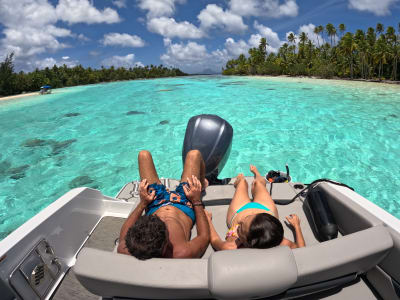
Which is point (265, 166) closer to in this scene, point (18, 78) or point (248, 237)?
point (248, 237)

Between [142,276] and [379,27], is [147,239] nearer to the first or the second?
[142,276]

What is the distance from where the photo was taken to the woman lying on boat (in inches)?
46.5

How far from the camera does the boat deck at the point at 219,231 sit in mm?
1270

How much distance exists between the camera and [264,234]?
1.18 meters

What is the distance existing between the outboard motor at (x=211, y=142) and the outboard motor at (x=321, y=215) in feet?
3.40

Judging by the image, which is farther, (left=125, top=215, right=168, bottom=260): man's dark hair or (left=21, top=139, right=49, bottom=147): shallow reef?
(left=21, top=139, right=49, bottom=147): shallow reef

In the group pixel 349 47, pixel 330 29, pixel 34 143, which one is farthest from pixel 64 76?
pixel 330 29

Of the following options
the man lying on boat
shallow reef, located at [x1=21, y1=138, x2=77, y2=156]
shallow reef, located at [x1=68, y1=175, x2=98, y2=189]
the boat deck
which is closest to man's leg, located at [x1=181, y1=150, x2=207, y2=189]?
the man lying on boat

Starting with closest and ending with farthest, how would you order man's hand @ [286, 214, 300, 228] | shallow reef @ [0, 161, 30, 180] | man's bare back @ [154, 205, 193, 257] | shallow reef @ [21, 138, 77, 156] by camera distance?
man's bare back @ [154, 205, 193, 257] < man's hand @ [286, 214, 300, 228] < shallow reef @ [0, 161, 30, 180] < shallow reef @ [21, 138, 77, 156]

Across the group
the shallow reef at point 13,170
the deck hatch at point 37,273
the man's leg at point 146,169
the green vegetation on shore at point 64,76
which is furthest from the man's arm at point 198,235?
the green vegetation on shore at point 64,76

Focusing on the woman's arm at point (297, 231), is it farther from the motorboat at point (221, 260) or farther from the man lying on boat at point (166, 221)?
the man lying on boat at point (166, 221)

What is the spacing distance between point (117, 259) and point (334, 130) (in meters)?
7.55

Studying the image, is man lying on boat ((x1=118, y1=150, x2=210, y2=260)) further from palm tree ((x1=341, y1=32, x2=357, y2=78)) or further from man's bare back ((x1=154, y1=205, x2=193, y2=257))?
palm tree ((x1=341, y1=32, x2=357, y2=78))

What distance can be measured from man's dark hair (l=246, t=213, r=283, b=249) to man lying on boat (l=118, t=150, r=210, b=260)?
398mm
